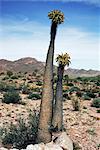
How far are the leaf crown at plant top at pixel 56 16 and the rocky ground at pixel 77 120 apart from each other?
207 inches

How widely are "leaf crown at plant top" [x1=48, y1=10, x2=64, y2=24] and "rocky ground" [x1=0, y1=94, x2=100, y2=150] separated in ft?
17.3

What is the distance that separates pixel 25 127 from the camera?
17.6 meters

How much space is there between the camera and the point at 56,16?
15.1 metres

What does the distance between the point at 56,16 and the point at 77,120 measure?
28.8ft

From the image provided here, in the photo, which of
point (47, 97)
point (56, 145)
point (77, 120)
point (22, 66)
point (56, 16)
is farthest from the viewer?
point (22, 66)

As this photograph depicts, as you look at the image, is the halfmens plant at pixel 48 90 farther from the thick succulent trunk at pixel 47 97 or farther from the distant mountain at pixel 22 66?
the distant mountain at pixel 22 66

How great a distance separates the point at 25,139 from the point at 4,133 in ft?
5.40

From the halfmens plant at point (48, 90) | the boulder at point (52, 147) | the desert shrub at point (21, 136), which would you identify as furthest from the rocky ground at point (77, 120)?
the boulder at point (52, 147)

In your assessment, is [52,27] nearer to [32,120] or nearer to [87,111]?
[32,120]

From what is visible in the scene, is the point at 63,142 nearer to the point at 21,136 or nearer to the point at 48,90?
the point at 48,90

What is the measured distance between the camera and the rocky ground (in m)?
18.7

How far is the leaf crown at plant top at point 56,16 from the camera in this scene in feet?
49.2

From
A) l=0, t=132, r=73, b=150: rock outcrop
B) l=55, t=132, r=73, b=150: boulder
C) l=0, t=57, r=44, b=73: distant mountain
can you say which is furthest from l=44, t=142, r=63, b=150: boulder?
l=0, t=57, r=44, b=73: distant mountain

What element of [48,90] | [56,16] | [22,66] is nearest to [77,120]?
[48,90]
